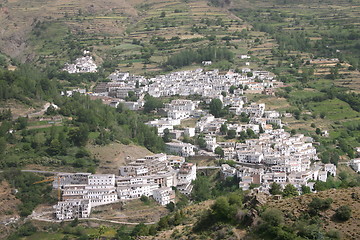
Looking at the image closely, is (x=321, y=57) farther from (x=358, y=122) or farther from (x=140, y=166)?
(x=140, y=166)

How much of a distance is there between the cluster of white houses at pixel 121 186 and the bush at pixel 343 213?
69.0ft

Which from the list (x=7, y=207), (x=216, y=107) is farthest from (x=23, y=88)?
(x=7, y=207)

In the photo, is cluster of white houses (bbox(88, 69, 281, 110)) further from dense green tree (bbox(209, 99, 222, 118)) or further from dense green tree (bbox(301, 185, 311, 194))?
dense green tree (bbox(301, 185, 311, 194))

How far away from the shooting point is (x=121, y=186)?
141 feet

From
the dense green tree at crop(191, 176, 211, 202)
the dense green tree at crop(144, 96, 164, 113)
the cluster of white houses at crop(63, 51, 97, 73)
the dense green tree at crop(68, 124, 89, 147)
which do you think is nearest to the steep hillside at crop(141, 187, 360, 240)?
the dense green tree at crop(191, 176, 211, 202)

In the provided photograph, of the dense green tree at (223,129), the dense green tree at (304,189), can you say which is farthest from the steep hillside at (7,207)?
the dense green tree at (223,129)

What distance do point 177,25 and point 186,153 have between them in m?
47.5

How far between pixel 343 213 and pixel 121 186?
2291 cm

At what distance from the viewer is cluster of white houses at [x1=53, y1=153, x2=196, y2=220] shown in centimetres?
4069

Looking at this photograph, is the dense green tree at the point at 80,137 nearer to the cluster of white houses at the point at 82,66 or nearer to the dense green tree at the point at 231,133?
the dense green tree at the point at 231,133

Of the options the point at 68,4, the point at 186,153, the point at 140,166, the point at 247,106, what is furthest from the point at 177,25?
the point at 140,166

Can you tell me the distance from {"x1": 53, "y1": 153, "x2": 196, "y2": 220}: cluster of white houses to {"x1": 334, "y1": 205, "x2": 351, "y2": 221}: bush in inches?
828

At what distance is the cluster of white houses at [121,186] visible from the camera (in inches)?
1602

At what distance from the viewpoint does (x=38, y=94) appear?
5712 centimetres
